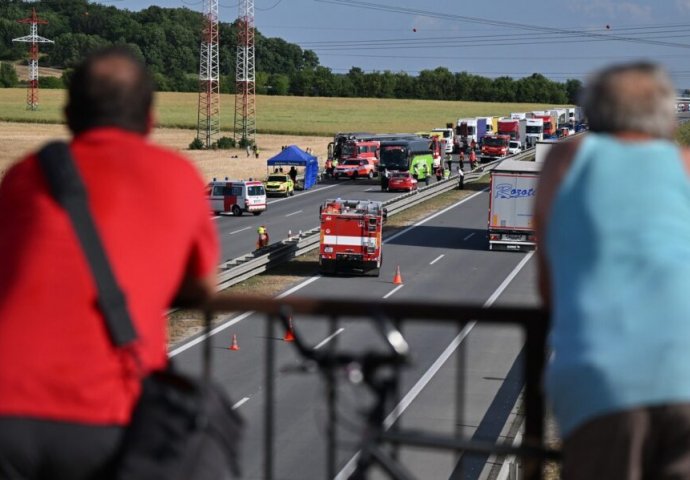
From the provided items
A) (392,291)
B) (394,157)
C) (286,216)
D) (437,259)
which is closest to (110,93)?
(392,291)

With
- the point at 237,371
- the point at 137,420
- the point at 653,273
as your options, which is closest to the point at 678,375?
the point at 653,273

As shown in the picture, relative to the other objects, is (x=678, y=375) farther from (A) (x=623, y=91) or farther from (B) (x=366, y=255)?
(B) (x=366, y=255)

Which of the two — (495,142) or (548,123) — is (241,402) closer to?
(495,142)

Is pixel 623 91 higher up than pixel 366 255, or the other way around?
pixel 623 91

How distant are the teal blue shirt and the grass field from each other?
14047cm

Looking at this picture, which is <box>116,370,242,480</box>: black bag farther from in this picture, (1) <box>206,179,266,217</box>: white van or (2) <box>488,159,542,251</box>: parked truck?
(1) <box>206,179,266,217</box>: white van

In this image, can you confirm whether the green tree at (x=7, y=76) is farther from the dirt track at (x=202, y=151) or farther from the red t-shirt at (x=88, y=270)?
the red t-shirt at (x=88, y=270)

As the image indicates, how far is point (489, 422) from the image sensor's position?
1017 inches

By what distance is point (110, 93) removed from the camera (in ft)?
13.3

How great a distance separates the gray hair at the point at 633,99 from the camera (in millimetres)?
3832

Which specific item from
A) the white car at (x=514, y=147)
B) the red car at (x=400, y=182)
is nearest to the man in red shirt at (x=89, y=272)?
the red car at (x=400, y=182)

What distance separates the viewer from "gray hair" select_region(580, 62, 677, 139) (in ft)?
12.6

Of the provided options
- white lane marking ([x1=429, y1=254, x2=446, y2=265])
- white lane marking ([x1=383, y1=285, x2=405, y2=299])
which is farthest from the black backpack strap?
white lane marking ([x1=429, y1=254, x2=446, y2=265])

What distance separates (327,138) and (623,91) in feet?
447
